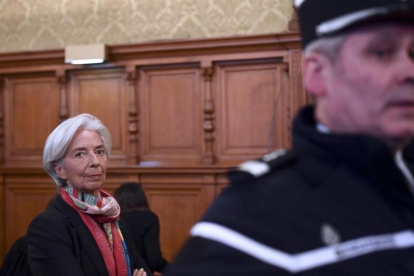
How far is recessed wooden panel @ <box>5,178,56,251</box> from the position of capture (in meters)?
7.07

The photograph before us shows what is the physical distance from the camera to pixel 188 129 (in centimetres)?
671

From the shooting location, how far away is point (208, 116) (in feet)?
21.6

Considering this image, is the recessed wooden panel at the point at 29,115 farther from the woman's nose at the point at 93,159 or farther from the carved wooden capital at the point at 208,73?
the woman's nose at the point at 93,159

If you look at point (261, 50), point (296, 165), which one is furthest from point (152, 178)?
point (296, 165)

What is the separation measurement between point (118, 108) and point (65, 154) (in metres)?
3.81

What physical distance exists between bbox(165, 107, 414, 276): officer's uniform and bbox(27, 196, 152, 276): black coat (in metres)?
1.71

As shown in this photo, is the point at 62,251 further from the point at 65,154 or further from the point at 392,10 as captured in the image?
the point at 392,10

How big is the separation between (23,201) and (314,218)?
6.42 metres

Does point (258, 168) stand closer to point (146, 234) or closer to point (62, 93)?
point (146, 234)

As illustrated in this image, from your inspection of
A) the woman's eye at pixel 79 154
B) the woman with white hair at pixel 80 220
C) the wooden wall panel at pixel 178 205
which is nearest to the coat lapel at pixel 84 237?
the woman with white hair at pixel 80 220

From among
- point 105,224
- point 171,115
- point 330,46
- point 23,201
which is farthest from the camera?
point 23,201

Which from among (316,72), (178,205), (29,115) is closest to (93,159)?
(316,72)

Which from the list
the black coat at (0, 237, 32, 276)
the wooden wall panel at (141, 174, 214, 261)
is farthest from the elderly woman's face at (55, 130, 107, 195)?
the wooden wall panel at (141, 174, 214, 261)

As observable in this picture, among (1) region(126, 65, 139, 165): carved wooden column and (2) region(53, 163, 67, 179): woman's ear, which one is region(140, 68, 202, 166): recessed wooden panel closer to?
(1) region(126, 65, 139, 165): carved wooden column
